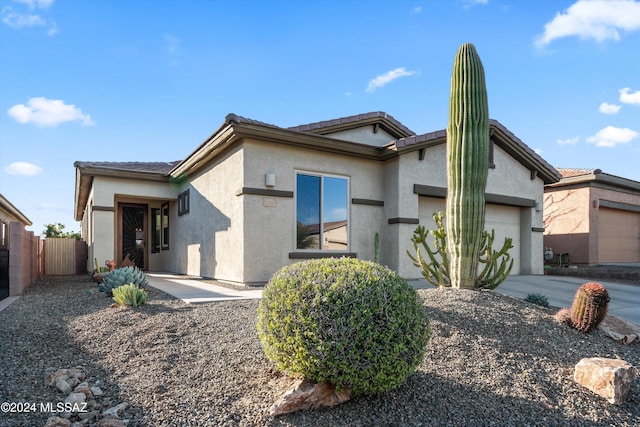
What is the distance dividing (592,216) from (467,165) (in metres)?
12.1

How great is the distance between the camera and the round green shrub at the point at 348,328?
2.74 m

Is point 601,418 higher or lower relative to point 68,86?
lower

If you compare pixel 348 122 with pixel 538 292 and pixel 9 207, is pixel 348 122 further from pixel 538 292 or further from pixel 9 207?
pixel 9 207

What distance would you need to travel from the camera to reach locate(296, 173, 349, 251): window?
9.12 meters

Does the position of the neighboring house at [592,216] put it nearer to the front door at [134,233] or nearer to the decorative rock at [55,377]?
the front door at [134,233]

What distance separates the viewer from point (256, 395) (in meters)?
3.10

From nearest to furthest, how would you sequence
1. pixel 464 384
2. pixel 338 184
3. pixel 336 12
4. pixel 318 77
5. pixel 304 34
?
pixel 464 384, pixel 336 12, pixel 304 34, pixel 338 184, pixel 318 77

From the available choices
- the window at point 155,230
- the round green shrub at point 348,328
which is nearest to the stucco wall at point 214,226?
the window at point 155,230

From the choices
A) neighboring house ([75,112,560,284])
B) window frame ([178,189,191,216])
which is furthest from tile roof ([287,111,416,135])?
window frame ([178,189,191,216])

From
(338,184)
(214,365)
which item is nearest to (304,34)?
(338,184)

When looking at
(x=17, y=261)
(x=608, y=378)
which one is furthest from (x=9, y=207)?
→ (x=608, y=378)

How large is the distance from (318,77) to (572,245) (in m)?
11.9

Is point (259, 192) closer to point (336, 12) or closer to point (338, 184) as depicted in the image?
point (338, 184)

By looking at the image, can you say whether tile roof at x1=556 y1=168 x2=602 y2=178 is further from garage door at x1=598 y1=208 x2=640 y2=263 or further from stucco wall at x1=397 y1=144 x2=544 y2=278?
stucco wall at x1=397 y1=144 x2=544 y2=278
